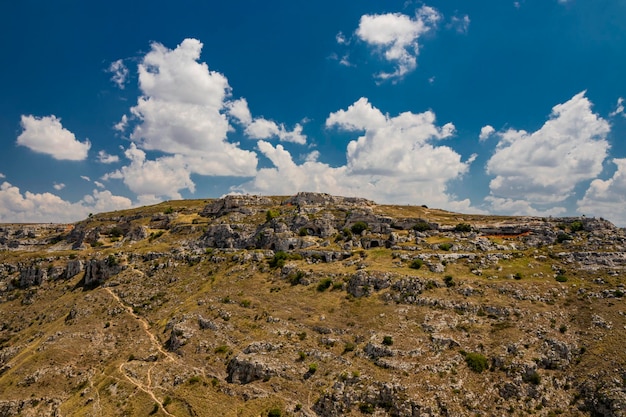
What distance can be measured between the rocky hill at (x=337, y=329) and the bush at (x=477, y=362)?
22 cm

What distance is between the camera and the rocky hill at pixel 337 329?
55000 millimetres

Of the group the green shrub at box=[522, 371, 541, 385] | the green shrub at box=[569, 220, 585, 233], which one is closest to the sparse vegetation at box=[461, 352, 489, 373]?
the green shrub at box=[522, 371, 541, 385]

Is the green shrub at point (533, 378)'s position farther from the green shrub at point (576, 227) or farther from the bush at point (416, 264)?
the green shrub at point (576, 227)

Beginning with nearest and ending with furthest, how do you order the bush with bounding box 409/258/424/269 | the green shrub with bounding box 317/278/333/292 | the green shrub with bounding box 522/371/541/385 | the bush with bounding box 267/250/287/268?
1. the green shrub with bounding box 522/371/541/385
2. the green shrub with bounding box 317/278/333/292
3. the bush with bounding box 409/258/424/269
4. the bush with bounding box 267/250/287/268

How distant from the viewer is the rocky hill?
55.0 meters

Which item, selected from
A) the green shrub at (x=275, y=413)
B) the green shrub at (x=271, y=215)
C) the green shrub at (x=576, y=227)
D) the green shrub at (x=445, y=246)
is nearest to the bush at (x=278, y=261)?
the green shrub at (x=271, y=215)

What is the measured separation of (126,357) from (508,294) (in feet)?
247

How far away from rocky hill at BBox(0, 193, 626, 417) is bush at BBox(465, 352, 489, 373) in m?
0.22

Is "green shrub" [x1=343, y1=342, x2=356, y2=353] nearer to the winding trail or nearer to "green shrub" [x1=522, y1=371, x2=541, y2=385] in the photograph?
"green shrub" [x1=522, y1=371, x2=541, y2=385]

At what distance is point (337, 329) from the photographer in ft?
230

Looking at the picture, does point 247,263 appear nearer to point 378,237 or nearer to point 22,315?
point 378,237

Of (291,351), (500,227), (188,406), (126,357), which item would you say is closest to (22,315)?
(126,357)

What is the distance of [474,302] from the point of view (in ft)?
230

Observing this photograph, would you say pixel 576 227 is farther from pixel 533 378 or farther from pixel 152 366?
pixel 152 366
